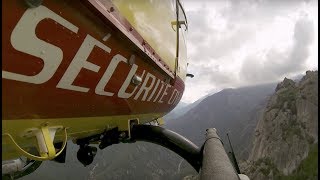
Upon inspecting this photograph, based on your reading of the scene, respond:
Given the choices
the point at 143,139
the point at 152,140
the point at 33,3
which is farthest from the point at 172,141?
the point at 33,3

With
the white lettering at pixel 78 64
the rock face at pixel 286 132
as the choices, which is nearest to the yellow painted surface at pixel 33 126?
the white lettering at pixel 78 64

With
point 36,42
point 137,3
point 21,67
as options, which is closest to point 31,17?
point 36,42

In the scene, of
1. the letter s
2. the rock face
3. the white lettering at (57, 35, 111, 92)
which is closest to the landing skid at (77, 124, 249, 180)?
the white lettering at (57, 35, 111, 92)

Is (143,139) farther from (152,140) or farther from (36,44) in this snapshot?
(36,44)

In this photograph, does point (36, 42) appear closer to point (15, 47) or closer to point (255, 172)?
point (15, 47)

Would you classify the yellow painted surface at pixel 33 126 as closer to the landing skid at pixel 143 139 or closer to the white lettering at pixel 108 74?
the white lettering at pixel 108 74

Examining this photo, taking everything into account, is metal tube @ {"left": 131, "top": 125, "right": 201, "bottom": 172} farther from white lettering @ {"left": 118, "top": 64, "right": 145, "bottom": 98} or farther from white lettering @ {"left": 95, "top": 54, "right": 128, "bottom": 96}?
white lettering @ {"left": 95, "top": 54, "right": 128, "bottom": 96}
